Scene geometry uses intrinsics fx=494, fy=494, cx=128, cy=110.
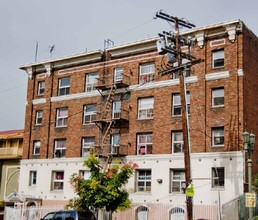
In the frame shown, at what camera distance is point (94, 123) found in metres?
40.4

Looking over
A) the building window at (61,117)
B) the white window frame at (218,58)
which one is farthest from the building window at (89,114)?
the white window frame at (218,58)

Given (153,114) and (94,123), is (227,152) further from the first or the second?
(94,123)

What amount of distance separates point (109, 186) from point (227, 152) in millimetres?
8335

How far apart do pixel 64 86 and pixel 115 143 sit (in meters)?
8.12

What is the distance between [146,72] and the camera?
126 ft

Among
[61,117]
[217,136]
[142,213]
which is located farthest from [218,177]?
[61,117]

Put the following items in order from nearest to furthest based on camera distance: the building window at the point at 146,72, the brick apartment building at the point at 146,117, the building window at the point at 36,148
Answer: the brick apartment building at the point at 146,117
the building window at the point at 146,72
the building window at the point at 36,148

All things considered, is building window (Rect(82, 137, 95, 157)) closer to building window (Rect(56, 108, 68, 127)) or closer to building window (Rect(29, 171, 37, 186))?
building window (Rect(56, 108, 68, 127))

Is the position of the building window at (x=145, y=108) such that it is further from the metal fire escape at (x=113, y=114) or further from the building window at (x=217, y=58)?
the building window at (x=217, y=58)

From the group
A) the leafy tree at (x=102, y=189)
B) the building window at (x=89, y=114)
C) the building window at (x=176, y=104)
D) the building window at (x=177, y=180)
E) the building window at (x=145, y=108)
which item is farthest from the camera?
the building window at (x=89, y=114)

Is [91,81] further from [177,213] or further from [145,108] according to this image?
[177,213]

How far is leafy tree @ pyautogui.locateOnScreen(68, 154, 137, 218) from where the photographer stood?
30203 mm

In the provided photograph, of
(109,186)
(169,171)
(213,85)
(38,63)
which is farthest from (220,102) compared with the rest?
(38,63)

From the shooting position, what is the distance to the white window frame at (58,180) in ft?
137
